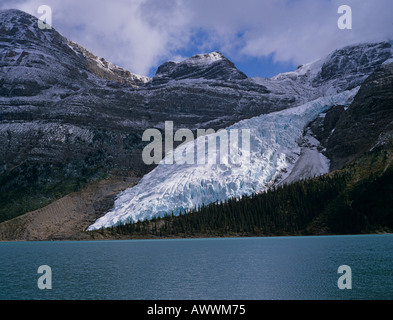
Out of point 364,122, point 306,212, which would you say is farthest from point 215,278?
point 364,122

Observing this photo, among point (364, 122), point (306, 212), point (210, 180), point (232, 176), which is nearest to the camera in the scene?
point (306, 212)

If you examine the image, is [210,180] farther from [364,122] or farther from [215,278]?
[215,278]

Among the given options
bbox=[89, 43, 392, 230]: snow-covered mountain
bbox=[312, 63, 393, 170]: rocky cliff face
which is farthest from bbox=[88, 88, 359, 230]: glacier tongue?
bbox=[312, 63, 393, 170]: rocky cliff face

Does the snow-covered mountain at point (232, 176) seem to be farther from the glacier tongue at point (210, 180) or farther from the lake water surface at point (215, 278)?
the lake water surface at point (215, 278)

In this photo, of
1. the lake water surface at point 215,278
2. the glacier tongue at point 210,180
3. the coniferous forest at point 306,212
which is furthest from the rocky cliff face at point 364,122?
the lake water surface at point 215,278

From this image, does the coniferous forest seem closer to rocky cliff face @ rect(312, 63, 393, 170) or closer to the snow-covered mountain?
the snow-covered mountain

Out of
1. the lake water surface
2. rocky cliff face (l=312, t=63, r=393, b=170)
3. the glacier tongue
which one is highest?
rocky cliff face (l=312, t=63, r=393, b=170)
